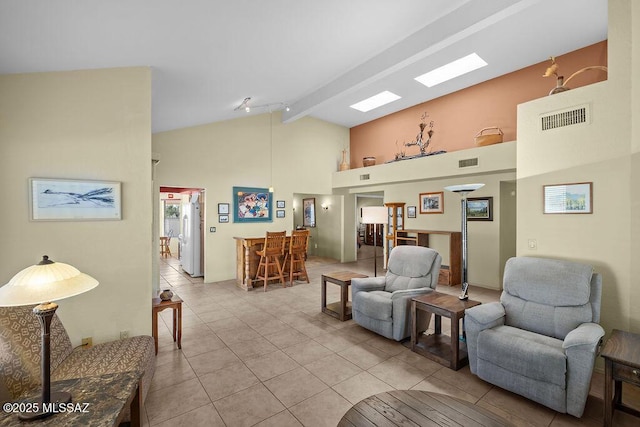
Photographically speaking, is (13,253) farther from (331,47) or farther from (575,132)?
(575,132)

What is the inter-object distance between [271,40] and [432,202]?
499 cm

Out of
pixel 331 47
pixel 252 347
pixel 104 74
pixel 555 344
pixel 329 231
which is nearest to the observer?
pixel 555 344

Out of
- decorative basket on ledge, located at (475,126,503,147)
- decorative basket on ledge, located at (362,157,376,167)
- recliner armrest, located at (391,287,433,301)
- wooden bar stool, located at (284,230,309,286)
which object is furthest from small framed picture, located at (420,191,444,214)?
recliner armrest, located at (391,287,433,301)

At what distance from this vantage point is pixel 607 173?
2568 millimetres

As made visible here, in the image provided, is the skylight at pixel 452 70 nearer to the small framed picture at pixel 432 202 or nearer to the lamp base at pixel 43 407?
the small framed picture at pixel 432 202

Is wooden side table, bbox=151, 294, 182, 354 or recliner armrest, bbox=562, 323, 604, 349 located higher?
recliner armrest, bbox=562, 323, 604, 349

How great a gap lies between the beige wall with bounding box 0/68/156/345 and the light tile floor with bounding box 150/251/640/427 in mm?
780

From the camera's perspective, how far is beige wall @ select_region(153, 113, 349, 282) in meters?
5.70

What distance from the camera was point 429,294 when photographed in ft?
10.5

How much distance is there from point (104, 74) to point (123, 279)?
1979 millimetres

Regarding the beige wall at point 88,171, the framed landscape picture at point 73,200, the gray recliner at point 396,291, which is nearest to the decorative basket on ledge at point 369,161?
the gray recliner at point 396,291

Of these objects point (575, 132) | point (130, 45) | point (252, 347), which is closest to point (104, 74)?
point (130, 45)

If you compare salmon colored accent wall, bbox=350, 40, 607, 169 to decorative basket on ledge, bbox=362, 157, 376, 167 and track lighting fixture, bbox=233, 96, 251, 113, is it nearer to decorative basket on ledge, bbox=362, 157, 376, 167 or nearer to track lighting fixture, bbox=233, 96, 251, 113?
decorative basket on ledge, bbox=362, 157, 376, 167

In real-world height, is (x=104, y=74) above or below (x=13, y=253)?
above
